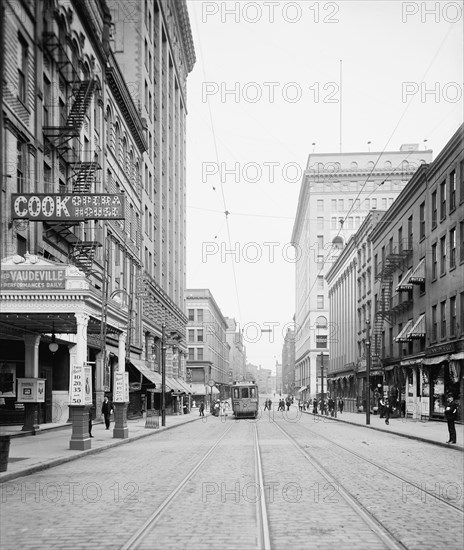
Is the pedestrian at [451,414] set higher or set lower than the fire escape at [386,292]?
lower

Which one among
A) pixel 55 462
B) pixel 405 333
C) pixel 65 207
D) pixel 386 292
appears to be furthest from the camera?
pixel 386 292

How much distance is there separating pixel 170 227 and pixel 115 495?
63.4 metres

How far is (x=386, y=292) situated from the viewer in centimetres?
5716

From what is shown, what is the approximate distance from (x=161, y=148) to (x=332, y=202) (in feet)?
197

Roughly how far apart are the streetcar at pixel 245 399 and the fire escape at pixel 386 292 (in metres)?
10.7

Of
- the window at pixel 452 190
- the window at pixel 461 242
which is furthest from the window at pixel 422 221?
the window at pixel 461 242

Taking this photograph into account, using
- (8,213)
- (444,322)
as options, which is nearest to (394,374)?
(444,322)

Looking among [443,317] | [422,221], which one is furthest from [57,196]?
[422,221]

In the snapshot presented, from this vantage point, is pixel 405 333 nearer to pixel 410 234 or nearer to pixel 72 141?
pixel 410 234

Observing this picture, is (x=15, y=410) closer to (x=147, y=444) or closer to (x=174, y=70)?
(x=147, y=444)

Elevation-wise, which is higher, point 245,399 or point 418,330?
point 418,330

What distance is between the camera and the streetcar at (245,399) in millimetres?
57375

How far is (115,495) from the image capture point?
1265cm

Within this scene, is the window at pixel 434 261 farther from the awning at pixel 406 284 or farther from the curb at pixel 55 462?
the curb at pixel 55 462
